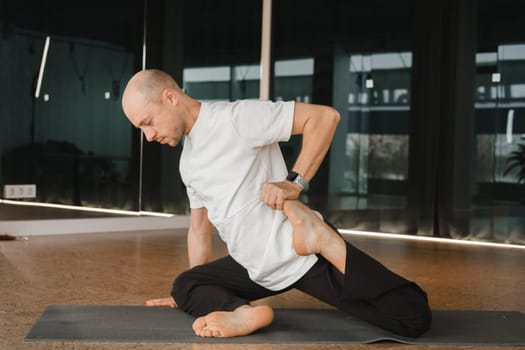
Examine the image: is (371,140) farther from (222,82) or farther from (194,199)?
(194,199)

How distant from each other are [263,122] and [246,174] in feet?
0.54

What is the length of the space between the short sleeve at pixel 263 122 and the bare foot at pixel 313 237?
0.20m

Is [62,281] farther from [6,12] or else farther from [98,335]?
[6,12]

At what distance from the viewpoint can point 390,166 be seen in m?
5.89

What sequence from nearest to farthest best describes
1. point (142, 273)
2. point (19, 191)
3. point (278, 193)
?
point (278, 193), point (142, 273), point (19, 191)

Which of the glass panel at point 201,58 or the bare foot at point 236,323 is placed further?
the glass panel at point 201,58

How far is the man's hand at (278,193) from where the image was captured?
6.92 ft


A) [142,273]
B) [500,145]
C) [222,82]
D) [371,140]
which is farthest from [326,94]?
[142,273]

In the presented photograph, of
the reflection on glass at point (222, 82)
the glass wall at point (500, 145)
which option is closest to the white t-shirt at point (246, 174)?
the glass wall at point (500, 145)

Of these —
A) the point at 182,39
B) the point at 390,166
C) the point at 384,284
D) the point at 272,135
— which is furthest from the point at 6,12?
the point at 384,284

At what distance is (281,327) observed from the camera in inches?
95.1

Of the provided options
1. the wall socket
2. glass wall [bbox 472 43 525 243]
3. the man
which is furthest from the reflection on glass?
the man

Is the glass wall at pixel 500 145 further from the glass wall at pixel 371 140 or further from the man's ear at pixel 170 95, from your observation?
the man's ear at pixel 170 95

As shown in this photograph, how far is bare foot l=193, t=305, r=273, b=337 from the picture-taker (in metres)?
2.23
